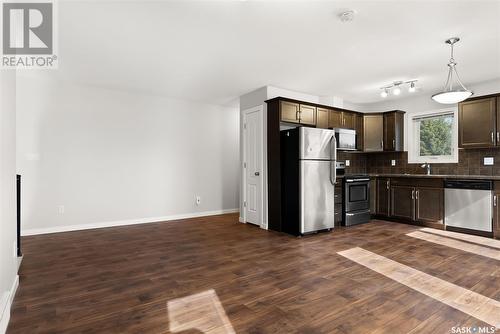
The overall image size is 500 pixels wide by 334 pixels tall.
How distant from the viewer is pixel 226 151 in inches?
261

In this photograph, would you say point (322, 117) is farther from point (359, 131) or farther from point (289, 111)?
point (359, 131)

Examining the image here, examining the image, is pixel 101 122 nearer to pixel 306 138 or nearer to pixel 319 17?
pixel 306 138

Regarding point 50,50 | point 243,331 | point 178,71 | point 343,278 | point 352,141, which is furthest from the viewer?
point 352,141

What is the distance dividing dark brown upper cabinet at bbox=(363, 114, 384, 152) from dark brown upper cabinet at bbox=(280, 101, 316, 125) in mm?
1584

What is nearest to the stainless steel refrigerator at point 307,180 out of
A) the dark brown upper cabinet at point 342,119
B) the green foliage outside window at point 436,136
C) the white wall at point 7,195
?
the dark brown upper cabinet at point 342,119

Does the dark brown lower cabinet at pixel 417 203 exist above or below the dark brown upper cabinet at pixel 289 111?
below

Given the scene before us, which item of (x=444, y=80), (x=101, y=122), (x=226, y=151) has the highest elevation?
(x=444, y=80)

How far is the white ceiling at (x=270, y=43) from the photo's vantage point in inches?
103

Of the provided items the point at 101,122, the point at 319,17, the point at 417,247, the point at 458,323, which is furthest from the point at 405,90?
the point at 101,122

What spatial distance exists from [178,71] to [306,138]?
7.42 ft

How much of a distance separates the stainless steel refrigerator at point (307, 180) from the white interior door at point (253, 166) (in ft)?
1.88

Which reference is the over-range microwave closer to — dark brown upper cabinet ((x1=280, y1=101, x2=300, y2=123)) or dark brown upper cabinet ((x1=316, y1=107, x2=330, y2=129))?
dark brown upper cabinet ((x1=316, y1=107, x2=330, y2=129))

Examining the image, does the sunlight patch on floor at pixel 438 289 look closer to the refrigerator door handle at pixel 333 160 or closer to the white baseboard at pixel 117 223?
the refrigerator door handle at pixel 333 160

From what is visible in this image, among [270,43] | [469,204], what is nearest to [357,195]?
[469,204]
